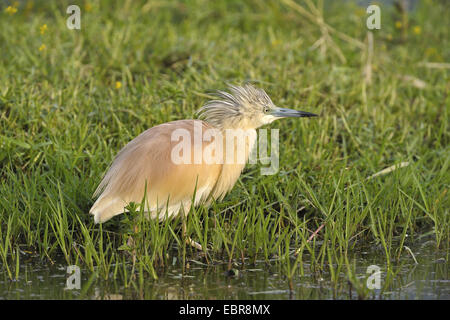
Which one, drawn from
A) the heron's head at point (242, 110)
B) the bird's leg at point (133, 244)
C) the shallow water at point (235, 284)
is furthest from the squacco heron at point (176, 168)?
the shallow water at point (235, 284)

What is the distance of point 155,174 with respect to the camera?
14.6 ft

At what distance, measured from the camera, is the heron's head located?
463cm

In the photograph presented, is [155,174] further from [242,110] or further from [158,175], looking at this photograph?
[242,110]

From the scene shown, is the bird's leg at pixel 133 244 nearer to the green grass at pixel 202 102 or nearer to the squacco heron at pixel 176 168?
the green grass at pixel 202 102

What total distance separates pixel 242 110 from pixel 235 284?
117 centimetres

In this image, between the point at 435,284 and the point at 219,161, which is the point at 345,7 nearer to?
the point at 219,161

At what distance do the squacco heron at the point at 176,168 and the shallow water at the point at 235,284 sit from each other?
0.42 meters

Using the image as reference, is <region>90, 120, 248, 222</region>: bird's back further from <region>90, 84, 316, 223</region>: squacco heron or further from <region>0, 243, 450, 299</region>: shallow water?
<region>0, 243, 450, 299</region>: shallow water

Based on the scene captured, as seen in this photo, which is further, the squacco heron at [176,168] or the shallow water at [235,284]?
the squacco heron at [176,168]

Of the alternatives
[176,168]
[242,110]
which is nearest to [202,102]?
[242,110]

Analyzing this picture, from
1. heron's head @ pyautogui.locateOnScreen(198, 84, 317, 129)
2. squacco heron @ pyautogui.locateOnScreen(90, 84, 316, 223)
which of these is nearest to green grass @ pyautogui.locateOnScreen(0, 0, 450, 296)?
squacco heron @ pyautogui.locateOnScreen(90, 84, 316, 223)

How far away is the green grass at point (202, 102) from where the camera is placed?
4.34 metres
